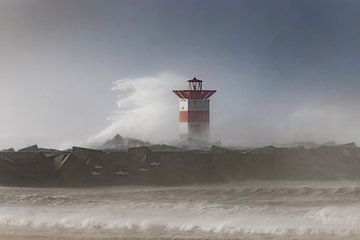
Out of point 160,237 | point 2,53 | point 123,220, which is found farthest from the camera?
point 2,53

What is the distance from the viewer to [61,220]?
9.45 ft

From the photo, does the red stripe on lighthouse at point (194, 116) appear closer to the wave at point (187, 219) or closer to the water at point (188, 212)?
the water at point (188, 212)

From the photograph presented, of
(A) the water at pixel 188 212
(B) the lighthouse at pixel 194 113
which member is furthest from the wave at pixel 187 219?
(B) the lighthouse at pixel 194 113

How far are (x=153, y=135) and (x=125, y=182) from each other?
347 mm

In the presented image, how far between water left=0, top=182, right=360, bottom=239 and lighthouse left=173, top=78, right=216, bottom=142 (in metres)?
0.34

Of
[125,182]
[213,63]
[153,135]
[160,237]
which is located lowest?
[160,237]

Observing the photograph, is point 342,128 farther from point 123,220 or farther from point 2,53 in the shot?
point 2,53

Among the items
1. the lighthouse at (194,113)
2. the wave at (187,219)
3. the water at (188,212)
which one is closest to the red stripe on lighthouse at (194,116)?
the lighthouse at (194,113)

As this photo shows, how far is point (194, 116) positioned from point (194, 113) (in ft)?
0.08

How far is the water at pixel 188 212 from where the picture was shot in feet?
8.64

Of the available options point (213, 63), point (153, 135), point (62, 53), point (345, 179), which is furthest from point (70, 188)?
point (345, 179)

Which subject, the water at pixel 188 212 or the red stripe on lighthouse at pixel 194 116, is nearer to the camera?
the water at pixel 188 212

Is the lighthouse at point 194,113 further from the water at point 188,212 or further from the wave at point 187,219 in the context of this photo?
the wave at point 187,219

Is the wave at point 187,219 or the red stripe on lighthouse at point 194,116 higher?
the red stripe on lighthouse at point 194,116
